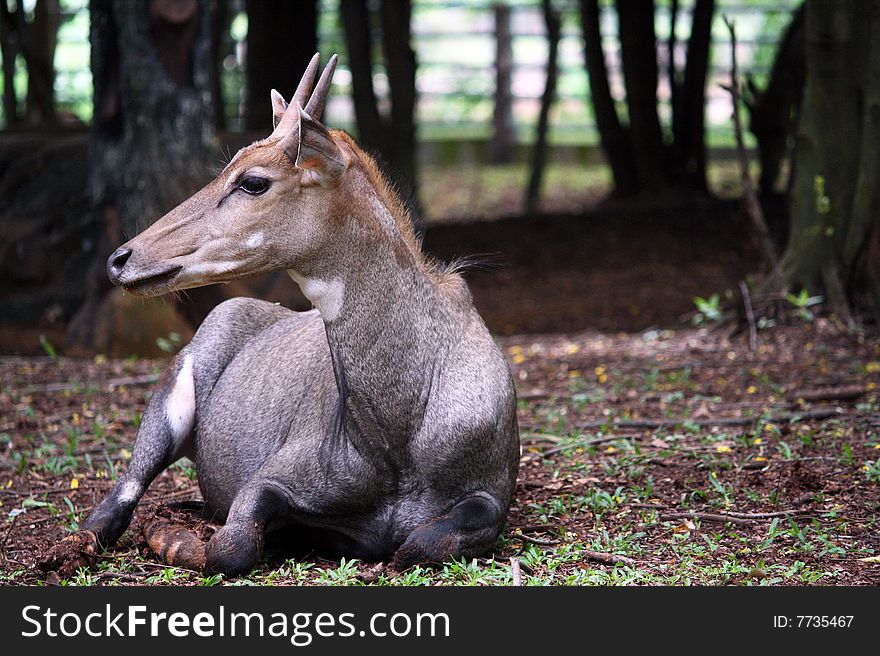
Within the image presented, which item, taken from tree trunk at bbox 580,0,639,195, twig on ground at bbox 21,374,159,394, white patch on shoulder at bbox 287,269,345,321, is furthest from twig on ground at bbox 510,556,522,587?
tree trunk at bbox 580,0,639,195

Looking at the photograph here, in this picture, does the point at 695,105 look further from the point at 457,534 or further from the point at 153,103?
the point at 457,534

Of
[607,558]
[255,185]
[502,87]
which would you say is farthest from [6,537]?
[502,87]

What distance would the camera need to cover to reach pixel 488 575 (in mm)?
3904

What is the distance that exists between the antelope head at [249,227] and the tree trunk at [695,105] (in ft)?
31.9

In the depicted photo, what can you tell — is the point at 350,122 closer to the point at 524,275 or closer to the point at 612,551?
the point at 524,275

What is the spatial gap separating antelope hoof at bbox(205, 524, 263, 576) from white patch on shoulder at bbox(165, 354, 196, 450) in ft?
2.86

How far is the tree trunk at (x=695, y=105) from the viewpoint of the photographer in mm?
12773

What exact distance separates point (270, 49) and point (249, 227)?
8348 millimetres

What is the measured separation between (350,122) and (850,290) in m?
14.3

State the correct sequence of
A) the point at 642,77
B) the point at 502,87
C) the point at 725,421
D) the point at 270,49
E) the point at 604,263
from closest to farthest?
1. the point at 725,421
2. the point at 604,263
3. the point at 270,49
4. the point at 642,77
5. the point at 502,87

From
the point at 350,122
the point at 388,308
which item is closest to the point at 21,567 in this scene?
the point at 388,308

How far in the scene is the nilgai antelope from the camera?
382 centimetres

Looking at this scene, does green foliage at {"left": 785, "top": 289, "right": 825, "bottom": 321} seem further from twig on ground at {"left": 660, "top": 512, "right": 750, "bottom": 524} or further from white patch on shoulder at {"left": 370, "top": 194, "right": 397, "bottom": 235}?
white patch on shoulder at {"left": 370, "top": 194, "right": 397, "bottom": 235}

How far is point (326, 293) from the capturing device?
3.92m
